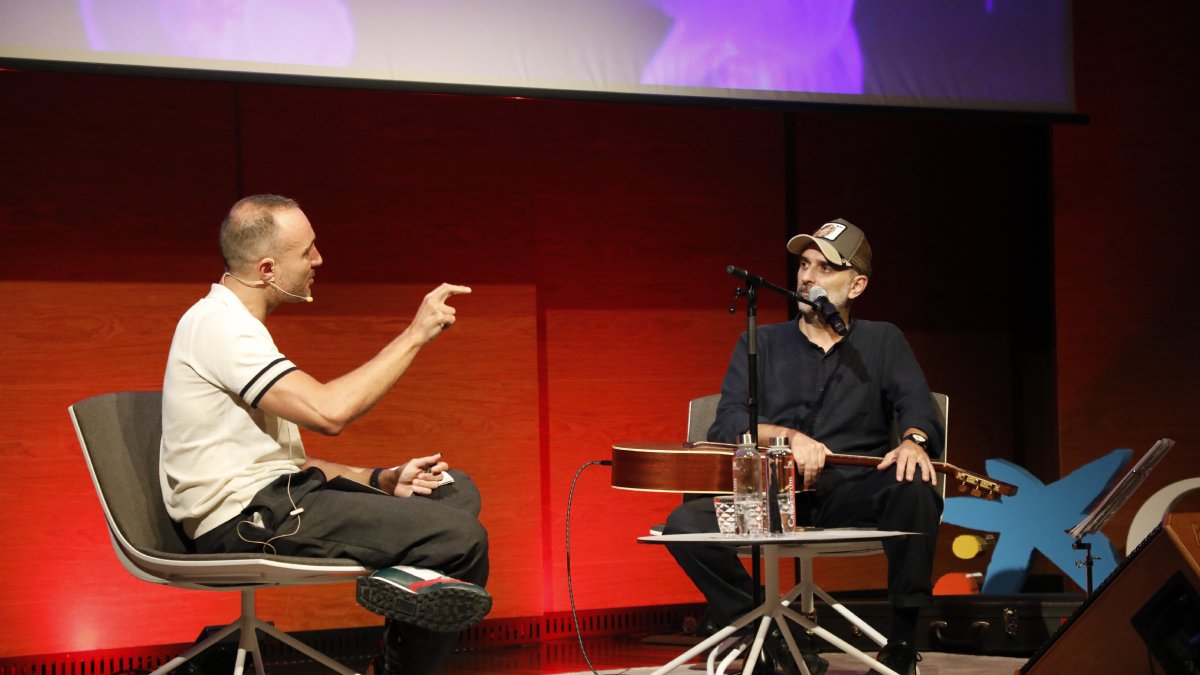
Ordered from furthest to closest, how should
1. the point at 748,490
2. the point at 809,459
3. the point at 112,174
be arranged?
the point at 112,174, the point at 809,459, the point at 748,490

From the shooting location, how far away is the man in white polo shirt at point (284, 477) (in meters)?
2.54

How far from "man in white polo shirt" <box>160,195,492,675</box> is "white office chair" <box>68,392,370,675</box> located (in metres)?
0.06

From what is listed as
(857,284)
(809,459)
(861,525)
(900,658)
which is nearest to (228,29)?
(857,284)

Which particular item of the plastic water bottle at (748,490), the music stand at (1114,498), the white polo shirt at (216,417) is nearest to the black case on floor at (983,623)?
the music stand at (1114,498)

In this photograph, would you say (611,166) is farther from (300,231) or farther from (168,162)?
(300,231)

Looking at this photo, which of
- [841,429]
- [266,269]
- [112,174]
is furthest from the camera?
[112,174]

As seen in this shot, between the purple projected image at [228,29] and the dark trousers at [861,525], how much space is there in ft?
6.30

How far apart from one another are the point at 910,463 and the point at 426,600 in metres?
1.45

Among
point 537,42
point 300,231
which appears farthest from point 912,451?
point 537,42

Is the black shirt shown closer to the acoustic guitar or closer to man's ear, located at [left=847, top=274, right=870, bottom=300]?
man's ear, located at [left=847, top=274, right=870, bottom=300]

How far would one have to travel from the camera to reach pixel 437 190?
462 centimetres

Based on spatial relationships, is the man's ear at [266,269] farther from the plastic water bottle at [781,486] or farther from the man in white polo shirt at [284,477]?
the plastic water bottle at [781,486]

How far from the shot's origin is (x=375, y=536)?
255 centimetres

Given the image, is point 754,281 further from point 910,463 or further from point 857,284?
point 857,284
